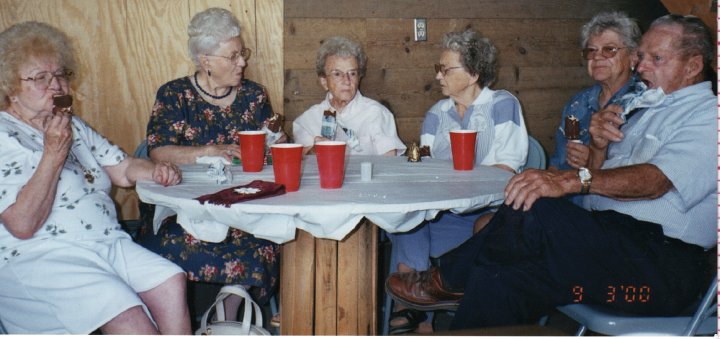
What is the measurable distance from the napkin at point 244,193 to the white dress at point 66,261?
1.15ft

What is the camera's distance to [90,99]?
3430 millimetres

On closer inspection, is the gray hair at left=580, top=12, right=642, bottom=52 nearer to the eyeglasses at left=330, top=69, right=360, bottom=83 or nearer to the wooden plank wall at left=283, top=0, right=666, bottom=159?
the wooden plank wall at left=283, top=0, right=666, bottom=159

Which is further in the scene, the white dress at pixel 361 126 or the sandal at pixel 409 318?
the white dress at pixel 361 126

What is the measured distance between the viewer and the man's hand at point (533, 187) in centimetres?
190

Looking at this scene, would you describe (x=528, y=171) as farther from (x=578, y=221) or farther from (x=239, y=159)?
(x=239, y=159)

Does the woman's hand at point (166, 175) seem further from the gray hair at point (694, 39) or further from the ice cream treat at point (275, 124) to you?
the gray hair at point (694, 39)

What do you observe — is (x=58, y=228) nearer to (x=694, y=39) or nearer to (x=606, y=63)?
(x=694, y=39)

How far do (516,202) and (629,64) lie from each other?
4.21 feet

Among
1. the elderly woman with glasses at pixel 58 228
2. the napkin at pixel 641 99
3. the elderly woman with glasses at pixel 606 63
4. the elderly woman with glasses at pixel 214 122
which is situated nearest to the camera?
the elderly woman with glasses at pixel 58 228

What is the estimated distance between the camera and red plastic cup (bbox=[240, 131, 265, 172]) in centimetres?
224

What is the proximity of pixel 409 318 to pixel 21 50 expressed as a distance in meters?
1.69

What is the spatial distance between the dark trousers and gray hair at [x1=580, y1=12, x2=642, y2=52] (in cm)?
111

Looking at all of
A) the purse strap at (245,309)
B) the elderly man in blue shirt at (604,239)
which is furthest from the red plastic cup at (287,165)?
the elderly man in blue shirt at (604,239)

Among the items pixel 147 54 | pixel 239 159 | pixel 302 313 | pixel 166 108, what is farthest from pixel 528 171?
pixel 147 54
